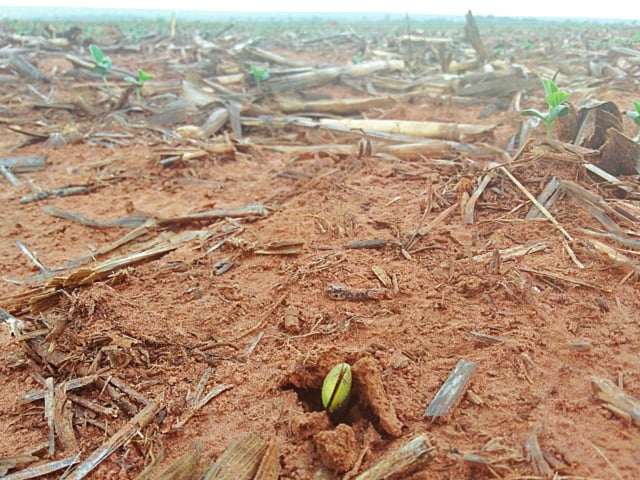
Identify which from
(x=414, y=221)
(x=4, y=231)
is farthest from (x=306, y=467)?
(x=4, y=231)

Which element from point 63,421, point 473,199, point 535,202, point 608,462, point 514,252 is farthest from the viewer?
point 473,199

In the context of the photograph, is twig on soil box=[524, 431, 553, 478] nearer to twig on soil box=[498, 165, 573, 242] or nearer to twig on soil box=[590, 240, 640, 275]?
twig on soil box=[590, 240, 640, 275]

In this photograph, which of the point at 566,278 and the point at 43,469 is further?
the point at 566,278

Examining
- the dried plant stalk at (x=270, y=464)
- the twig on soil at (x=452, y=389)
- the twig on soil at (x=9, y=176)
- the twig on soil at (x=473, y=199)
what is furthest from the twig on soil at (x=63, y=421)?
the twig on soil at (x=9, y=176)

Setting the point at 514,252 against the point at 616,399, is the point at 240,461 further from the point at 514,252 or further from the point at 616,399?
the point at 514,252

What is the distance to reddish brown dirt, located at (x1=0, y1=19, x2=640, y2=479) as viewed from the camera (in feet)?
5.56

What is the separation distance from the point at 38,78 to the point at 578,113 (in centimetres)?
917

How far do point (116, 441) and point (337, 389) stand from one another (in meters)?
0.82

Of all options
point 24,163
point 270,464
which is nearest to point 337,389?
point 270,464

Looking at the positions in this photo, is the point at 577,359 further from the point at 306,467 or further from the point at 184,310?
the point at 184,310

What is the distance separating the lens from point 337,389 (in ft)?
5.97

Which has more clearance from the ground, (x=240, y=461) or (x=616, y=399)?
(x=616, y=399)

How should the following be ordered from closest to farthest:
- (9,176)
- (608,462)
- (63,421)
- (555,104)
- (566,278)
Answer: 1. (608,462)
2. (63,421)
3. (566,278)
4. (555,104)
5. (9,176)

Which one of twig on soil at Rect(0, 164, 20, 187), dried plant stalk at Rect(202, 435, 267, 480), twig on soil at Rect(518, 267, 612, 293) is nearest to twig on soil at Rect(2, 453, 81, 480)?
dried plant stalk at Rect(202, 435, 267, 480)
